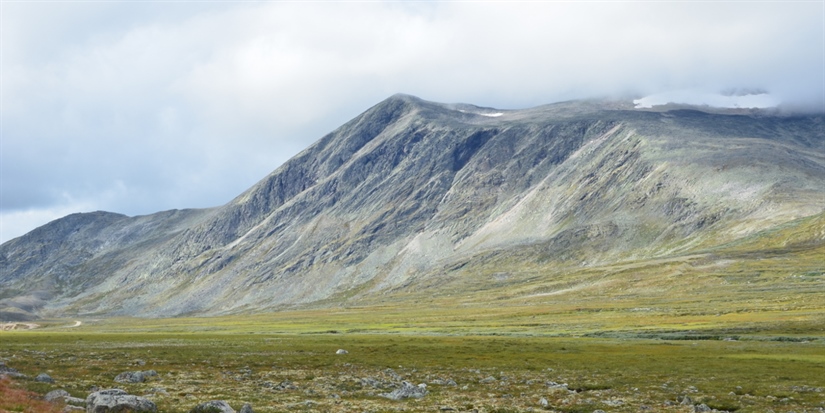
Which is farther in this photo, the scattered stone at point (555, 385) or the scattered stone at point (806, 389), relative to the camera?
the scattered stone at point (555, 385)

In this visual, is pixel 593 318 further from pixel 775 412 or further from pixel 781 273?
pixel 775 412

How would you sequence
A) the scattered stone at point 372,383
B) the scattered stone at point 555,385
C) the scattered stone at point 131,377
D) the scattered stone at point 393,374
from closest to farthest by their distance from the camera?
the scattered stone at point 555,385, the scattered stone at point 131,377, the scattered stone at point 372,383, the scattered stone at point 393,374

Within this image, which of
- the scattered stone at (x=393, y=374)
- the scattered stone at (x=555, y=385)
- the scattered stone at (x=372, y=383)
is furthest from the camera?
the scattered stone at (x=393, y=374)

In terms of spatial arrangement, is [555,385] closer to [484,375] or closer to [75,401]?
[484,375]

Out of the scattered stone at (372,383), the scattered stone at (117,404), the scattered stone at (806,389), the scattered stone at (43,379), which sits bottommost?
the scattered stone at (806,389)

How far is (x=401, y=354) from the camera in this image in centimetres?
7444

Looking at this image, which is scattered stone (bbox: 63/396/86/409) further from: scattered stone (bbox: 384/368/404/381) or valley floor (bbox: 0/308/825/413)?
scattered stone (bbox: 384/368/404/381)

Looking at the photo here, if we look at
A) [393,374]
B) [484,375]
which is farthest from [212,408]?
[484,375]

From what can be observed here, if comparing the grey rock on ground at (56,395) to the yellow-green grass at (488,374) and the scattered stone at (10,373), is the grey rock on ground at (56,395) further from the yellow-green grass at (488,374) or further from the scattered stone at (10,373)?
the scattered stone at (10,373)

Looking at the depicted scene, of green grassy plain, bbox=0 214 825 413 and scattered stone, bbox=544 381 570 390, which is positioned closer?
green grassy plain, bbox=0 214 825 413

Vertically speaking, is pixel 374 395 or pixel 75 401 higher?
pixel 75 401

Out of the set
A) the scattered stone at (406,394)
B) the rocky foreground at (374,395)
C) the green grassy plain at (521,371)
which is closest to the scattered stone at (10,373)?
the rocky foreground at (374,395)

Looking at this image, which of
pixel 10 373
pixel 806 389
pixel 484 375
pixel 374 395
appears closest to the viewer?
pixel 374 395

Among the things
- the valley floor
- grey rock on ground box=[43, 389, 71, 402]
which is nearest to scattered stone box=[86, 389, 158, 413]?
the valley floor
